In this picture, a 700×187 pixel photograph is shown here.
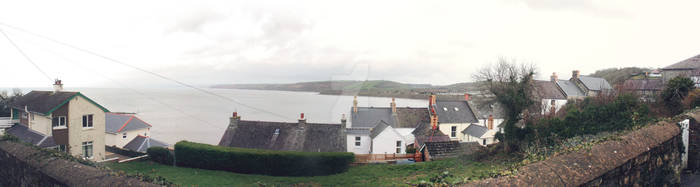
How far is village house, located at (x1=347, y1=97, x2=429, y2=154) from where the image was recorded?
16.5 meters

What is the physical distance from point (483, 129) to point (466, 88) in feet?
24.5

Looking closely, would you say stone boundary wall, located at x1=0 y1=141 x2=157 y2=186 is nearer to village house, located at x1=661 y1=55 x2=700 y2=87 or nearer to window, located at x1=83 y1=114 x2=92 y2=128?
window, located at x1=83 y1=114 x2=92 y2=128

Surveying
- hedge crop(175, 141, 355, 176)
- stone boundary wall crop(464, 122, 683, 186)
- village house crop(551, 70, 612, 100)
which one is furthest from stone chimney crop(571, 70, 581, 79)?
hedge crop(175, 141, 355, 176)

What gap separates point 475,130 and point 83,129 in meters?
22.3

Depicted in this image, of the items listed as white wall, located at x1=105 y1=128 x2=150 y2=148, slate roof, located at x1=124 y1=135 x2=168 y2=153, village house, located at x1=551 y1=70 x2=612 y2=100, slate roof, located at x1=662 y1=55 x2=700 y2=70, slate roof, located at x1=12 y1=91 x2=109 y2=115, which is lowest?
slate roof, located at x1=124 y1=135 x2=168 y2=153

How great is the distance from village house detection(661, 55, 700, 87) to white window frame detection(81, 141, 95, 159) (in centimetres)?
2918

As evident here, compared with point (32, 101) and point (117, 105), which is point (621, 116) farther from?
point (32, 101)

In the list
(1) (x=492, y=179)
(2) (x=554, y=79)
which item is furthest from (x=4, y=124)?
(2) (x=554, y=79)

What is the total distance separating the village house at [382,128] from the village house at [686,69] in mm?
16409

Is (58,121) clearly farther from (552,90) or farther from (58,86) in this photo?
(552,90)

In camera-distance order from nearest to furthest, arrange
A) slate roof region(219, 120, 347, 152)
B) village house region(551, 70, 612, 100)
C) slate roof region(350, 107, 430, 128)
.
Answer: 1. slate roof region(219, 120, 347, 152)
2. slate roof region(350, 107, 430, 128)
3. village house region(551, 70, 612, 100)

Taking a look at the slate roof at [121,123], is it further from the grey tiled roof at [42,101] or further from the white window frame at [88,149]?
the grey tiled roof at [42,101]

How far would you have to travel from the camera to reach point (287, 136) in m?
11.5

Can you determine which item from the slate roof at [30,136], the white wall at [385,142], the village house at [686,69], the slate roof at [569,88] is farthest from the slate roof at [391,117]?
the slate roof at [569,88]
